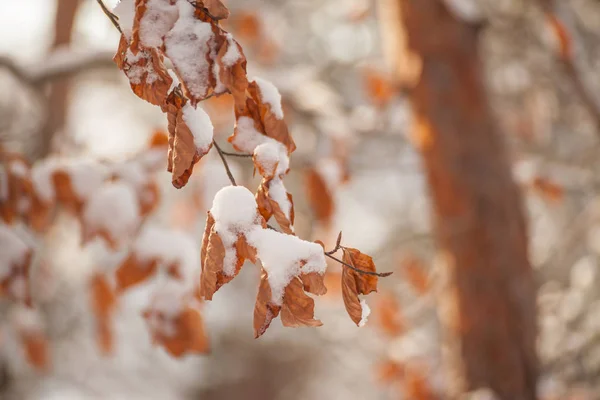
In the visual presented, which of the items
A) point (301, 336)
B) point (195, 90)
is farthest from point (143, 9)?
point (301, 336)

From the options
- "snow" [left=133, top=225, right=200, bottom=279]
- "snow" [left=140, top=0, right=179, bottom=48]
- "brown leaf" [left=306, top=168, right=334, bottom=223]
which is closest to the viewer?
"snow" [left=140, top=0, right=179, bottom=48]

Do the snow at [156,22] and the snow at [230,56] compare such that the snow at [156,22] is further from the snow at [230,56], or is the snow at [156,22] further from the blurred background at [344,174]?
the blurred background at [344,174]

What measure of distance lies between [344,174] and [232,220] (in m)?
1.75

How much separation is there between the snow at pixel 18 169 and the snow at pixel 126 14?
0.96m

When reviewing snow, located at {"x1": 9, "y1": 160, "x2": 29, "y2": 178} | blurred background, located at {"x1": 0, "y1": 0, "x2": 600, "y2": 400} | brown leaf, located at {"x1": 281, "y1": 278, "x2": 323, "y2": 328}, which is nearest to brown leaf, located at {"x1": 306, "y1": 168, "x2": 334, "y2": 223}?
blurred background, located at {"x1": 0, "y1": 0, "x2": 600, "y2": 400}

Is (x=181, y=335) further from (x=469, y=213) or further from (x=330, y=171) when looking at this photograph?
(x=469, y=213)

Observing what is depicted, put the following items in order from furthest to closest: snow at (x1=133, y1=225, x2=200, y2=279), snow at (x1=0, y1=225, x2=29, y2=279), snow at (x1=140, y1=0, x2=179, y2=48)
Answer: snow at (x1=133, y1=225, x2=200, y2=279) < snow at (x1=0, y1=225, x2=29, y2=279) < snow at (x1=140, y1=0, x2=179, y2=48)

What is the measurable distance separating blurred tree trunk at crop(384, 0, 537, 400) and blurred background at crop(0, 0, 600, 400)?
11 cm

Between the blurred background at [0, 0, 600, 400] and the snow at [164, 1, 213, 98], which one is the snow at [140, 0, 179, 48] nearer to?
the snow at [164, 1, 213, 98]

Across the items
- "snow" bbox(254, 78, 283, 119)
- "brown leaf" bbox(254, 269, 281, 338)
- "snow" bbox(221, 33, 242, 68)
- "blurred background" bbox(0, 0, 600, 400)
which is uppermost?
"snow" bbox(221, 33, 242, 68)

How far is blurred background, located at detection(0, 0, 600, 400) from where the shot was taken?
7.82 ft

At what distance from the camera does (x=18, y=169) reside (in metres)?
1.60

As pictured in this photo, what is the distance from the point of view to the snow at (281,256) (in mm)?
788

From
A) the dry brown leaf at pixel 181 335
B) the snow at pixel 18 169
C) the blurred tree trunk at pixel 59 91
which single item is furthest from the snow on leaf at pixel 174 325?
the blurred tree trunk at pixel 59 91
